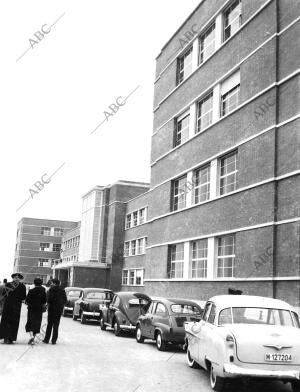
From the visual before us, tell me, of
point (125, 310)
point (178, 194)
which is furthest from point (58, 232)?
point (125, 310)

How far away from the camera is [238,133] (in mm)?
20922

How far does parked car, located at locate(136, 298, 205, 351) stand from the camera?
13867 mm

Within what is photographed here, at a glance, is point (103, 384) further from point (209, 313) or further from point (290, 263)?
point (290, 263)

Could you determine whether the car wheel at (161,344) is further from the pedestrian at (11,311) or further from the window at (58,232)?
the window at (58,232)

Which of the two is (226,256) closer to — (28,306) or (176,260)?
(176,260)

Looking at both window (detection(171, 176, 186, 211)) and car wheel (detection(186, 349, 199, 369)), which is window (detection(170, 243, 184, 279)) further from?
car wheel (detection(186, 349, 199, 369))

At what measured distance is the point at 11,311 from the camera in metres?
13.0

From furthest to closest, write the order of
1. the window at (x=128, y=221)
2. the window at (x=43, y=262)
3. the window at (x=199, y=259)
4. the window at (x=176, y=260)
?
the window at (x=43, y=262), the window at (x=128, y=221), the window at (x=176, y=260), the window at (x=199, y=259)

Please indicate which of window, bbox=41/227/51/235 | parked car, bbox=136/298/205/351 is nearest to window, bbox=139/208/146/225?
parked car, bbox=136/298/205/351

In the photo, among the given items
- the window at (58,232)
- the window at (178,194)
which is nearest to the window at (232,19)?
the window at (178,194)

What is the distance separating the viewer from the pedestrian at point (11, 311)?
12922 millimetres

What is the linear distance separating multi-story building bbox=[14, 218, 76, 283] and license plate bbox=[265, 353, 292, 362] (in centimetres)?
8050

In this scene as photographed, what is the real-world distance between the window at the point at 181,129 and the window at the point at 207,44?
9.56 feet

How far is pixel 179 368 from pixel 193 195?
48.2 feet
